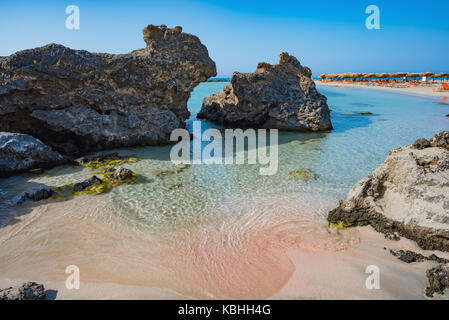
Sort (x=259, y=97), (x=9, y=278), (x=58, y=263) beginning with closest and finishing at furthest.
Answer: (x=9, y=278) < (x=58, y=263) < (x=259, y=97)

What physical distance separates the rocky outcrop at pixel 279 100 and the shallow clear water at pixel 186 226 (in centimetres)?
586

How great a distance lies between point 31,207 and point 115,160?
12.4 ft

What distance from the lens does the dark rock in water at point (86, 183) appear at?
25.9 ft

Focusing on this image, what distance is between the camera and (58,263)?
5.02 meters

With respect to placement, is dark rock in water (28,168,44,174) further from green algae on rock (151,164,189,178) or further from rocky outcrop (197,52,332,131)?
rocky outcrop (197,52,332,131)

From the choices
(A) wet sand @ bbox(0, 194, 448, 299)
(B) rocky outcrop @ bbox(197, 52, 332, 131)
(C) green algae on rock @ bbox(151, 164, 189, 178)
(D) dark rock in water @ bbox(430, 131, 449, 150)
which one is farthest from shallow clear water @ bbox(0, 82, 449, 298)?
(B) rocky outcrop @ bbox(197, 52, 332, 131)

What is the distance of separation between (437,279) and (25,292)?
604 centimetres

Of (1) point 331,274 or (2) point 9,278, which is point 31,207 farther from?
(1) point 331,274

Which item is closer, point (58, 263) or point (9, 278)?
point (9, 278)

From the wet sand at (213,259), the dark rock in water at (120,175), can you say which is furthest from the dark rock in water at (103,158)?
the wet sand at (213,259)

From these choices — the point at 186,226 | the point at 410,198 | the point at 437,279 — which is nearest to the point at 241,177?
the point at 186,226

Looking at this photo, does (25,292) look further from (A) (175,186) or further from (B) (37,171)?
(B) (37,171)

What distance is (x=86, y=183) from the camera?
8.09 meters
